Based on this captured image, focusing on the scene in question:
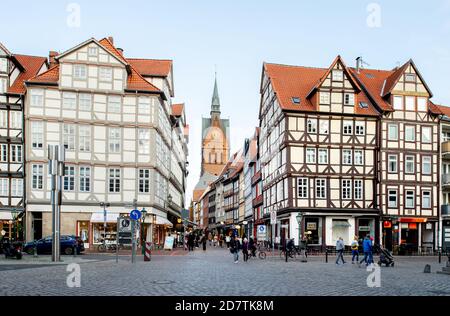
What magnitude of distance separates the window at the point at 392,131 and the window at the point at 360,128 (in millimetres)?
2283

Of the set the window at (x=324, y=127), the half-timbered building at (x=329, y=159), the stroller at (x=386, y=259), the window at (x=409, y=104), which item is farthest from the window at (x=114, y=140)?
the stroller at (x=386, y=259)

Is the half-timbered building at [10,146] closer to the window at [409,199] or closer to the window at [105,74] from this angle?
the window at [105,74]

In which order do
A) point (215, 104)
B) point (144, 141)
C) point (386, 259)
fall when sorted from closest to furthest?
point (386, 259) → point (144, 141) → point (215, 104)

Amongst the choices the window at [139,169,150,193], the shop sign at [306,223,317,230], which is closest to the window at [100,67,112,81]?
the window at [139,169,150,193]

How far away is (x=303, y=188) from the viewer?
4503 cm

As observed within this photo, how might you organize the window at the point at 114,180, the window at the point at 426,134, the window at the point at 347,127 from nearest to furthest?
1. the window at the point at 114,180
2. the window at the point at 347,127
3. the window at the point at 426,134

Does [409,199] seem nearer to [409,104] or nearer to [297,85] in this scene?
[409,104]

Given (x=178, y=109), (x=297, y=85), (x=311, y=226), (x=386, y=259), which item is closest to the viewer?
(x=386, y=259)

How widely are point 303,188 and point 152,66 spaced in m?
18.4

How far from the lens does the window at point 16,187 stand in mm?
44500

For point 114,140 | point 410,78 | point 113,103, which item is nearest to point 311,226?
point 410,78

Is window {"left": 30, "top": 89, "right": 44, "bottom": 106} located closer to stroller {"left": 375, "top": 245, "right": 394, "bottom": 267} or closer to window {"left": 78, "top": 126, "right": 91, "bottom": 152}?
window {"left": 78, "top": 126, "right": 91, "bottom": 152}

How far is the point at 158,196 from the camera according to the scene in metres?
48.4
